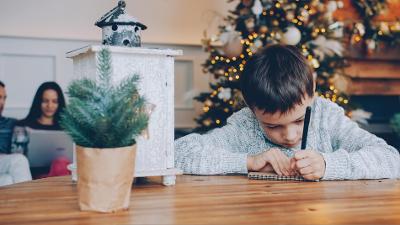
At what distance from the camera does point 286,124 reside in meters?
1.37

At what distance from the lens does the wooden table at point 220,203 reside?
76 cm

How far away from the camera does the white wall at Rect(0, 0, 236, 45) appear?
11.8ft

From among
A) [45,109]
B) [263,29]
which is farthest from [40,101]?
[263,29]

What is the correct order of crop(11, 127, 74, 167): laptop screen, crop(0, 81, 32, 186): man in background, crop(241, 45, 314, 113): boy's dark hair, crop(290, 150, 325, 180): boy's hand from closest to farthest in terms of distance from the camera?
crop(290, 150, 325, 180): boy's hand → crop(241, 45, 314, 113): boy's dark hair → crop(0, 81, 32, 186): man in background → crop(11, 127, 74, 167): laptop screen

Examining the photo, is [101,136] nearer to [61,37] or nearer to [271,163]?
[271,163]

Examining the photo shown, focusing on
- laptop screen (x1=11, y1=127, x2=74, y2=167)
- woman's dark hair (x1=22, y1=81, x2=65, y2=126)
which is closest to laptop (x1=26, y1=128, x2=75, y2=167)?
laptop screen (x1=11, y1=127, x2=74, y2=167)

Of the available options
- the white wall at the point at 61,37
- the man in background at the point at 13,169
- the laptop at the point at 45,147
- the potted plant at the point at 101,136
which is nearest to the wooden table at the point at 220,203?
the potted plant at the point at 101,136

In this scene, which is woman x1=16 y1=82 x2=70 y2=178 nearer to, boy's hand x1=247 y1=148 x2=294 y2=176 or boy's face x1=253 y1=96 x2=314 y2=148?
boy's face x1=253 y1=96 x2=314 y2=148

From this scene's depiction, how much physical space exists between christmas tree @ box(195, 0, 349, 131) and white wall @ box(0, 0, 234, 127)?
0.49 meters

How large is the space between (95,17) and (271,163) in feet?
9.19

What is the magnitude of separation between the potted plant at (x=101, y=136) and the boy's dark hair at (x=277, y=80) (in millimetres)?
601

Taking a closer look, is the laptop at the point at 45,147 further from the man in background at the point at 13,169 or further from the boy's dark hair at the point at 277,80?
the boy's dark hair at the point at 277,80

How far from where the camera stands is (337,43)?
11.5ft

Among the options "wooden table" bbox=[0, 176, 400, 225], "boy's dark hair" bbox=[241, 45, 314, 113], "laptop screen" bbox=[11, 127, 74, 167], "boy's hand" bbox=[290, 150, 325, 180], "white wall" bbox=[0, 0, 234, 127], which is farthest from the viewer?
"white wall" bbox=[0, 0, 234, 127]
